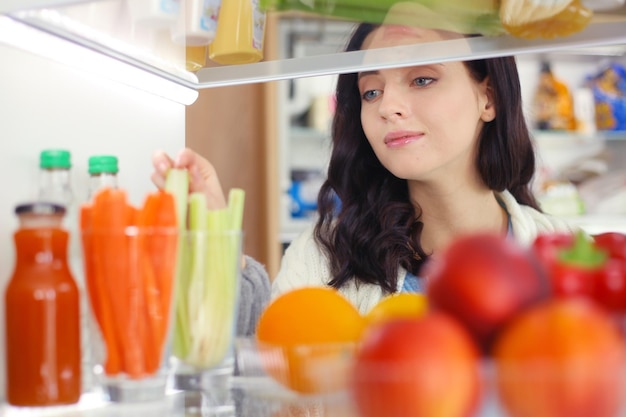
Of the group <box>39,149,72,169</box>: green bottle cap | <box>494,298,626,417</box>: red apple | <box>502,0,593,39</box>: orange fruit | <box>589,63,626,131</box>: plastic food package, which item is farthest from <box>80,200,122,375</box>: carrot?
<box>589,63,626,131</box>: plastic food package

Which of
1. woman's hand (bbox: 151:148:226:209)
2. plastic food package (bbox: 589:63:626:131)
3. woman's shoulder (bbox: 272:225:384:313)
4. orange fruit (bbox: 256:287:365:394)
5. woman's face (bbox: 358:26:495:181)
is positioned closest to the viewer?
orange fruit (bbox: 256:287:365:394)

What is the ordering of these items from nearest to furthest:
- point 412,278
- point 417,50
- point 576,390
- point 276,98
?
point 576,390
point 417,50
point 412,278
point 276,98

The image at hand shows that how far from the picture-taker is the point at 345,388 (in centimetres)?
51

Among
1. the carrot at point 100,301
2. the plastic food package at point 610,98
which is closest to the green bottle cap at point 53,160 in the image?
the carrot at point 100,301

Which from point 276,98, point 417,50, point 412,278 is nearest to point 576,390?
point 417,50

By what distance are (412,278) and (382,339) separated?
4.30ft

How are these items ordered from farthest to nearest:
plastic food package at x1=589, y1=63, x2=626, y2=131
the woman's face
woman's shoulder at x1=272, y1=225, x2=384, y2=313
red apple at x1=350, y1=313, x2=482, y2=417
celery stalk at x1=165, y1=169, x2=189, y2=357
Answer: plastic food package at x1=589, y1=63, x2=626, y2=131 < woman's shoulder at x1=272, y1=225, x2=384, y2=313 < the woman's face < celery stalk at x1=165, y1=169, x2=189, y2=357 < red apple at x1=350, y1=313, x2=482, y2=417

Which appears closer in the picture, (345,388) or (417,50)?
(345,388)

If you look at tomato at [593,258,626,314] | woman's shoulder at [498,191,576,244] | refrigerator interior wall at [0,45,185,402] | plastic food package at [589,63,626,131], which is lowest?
tomato at [593,258,626,314]

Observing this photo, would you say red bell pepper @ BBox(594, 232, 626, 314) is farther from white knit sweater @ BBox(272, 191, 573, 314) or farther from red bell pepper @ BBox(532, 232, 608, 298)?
white knit sweater @ BBox(272, 191, 573, 314)

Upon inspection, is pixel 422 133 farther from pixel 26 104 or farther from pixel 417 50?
pixel 26 104

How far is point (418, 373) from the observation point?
0.46m

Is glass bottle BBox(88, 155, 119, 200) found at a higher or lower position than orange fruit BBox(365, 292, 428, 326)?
higher

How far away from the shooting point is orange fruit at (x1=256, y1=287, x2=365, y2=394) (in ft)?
1.92
